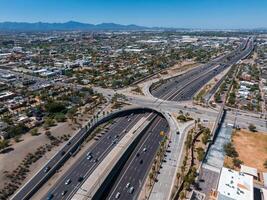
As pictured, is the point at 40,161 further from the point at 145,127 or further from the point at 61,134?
the point at 145,127

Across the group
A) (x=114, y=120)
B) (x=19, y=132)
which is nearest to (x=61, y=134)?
(x=19, y=132)

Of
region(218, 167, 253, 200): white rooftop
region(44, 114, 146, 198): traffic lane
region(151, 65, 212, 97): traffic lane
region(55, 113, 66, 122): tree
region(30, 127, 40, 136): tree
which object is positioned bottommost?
region(44, 114, 146, 198): traffic lane

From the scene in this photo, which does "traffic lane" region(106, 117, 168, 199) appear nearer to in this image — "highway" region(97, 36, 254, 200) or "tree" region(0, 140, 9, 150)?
"highway" region(97, 36, 254, 200)

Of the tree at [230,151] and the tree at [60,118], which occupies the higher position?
the tree at [60,118]

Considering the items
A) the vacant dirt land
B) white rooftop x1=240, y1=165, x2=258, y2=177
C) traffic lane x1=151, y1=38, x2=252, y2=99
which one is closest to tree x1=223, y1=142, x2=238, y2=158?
the vacant dirt land

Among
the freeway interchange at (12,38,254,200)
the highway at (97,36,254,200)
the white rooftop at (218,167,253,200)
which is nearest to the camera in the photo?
the white rooftop at (218,167,253,200)

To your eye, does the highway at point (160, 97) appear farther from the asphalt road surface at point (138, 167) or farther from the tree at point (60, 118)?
the tree at point (60, 118)

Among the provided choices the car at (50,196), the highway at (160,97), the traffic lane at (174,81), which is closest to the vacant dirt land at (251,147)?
A: the highway at (160,97)
